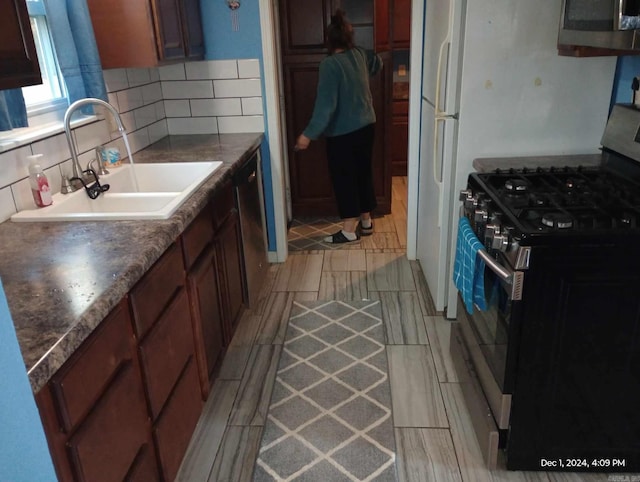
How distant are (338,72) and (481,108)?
1.33 m

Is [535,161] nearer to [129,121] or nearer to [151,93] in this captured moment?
[129,121]

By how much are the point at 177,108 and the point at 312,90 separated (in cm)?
119

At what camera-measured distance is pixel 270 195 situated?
11.3ft

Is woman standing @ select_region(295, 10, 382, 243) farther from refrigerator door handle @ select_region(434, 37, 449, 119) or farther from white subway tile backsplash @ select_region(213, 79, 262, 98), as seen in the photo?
refrigerator door handle @ select_region(434, 37, 449, 119)

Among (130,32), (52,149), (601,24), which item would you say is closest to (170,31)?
(130,32)

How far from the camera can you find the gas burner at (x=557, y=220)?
4.97 ft

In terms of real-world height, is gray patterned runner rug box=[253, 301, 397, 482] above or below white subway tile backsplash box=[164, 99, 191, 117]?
below

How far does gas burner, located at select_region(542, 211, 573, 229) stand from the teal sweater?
7.03 feet

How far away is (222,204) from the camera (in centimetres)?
234

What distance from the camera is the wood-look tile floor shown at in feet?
6.17

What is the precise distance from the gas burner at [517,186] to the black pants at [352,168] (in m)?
1.85

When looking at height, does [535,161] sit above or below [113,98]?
below

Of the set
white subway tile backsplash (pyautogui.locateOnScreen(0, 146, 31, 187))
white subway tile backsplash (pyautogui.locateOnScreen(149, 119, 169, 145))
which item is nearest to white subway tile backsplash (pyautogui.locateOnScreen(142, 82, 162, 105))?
white subway tile backsplash (pyautogui.locateOnScreen(149, 119, 169, 145))

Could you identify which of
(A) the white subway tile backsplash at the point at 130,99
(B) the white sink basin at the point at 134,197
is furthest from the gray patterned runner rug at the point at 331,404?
(A) the white subway tile backsplash at the point at 130,99
